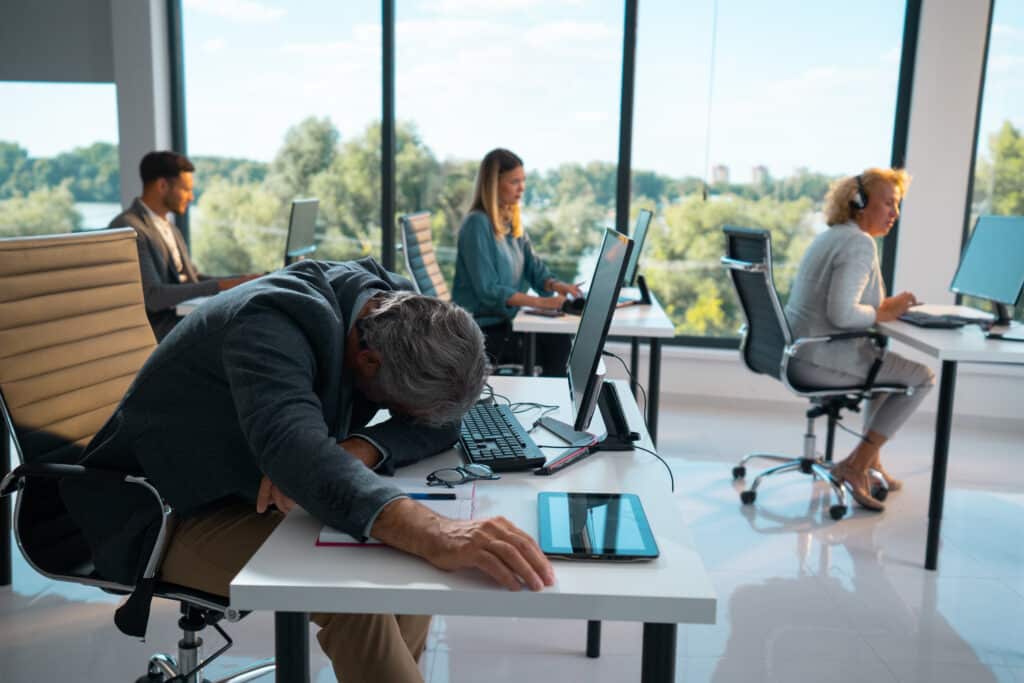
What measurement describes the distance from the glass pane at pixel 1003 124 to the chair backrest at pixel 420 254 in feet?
10.3

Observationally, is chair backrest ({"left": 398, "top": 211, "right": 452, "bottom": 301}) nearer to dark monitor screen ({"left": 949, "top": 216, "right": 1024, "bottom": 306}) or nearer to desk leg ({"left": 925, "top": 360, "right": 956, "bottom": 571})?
desk leg ({"left": 925, "top": 360, "right": 956, "bottom": 571})

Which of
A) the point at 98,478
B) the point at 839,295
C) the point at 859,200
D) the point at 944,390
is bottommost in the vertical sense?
the point at 944,390

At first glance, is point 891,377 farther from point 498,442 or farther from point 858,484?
point 498,442

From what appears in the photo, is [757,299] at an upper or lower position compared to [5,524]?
upper

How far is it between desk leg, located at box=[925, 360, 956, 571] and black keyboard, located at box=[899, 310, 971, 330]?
550mm

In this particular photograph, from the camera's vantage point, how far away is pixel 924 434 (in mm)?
4746

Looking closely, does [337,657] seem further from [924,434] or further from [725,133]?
[725,133]

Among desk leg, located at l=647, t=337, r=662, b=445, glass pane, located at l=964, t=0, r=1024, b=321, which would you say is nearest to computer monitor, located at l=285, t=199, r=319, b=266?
desk leg, located at l=647, t=337, r=662, b=445

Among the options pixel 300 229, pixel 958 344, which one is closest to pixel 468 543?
pixel 958 344

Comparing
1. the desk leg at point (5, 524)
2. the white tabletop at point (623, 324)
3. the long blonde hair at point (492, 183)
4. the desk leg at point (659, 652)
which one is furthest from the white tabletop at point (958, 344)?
the desk leg at point (5, 524)

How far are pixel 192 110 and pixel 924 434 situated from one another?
4901 mm

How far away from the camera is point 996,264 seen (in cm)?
374

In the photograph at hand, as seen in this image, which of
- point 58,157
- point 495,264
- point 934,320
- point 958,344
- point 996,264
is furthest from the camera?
Answer: point 58,157

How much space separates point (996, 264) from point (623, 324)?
172 centimetres
